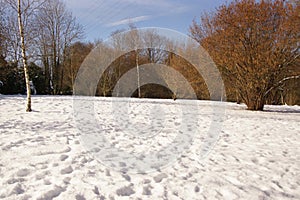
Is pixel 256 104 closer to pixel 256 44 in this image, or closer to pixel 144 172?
pixel 256 44

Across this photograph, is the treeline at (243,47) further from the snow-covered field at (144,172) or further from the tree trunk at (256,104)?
the snow-covered field at (144,172)

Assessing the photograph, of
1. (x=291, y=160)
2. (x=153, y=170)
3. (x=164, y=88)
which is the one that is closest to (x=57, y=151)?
(x=153, y=170)

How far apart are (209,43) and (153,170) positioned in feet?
33.7

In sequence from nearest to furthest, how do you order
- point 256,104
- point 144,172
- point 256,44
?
point 144,172, point 256,44, point 256,104

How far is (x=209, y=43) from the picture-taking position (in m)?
12.0

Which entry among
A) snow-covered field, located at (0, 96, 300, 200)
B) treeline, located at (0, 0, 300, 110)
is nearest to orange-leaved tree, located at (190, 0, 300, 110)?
treeline, located at (0, 0, 300, 110)

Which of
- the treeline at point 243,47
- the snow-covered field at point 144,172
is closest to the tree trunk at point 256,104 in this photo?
the treeline at point 243,47

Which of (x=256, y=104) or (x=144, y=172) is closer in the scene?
(x=144, y=172)

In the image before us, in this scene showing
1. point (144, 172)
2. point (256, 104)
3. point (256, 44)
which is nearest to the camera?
point (144, 172)

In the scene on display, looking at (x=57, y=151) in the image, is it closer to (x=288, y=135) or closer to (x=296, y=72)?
(x=288, y=135)

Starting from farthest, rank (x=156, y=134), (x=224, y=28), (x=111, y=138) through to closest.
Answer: (x=224, y=28) → (x=156, y=134) → (x=111, y=138)

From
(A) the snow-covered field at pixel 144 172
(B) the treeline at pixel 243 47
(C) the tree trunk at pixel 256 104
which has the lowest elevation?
(A) the snow-covered field at pixel 144 172

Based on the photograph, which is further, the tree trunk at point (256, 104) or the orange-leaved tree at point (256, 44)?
the tree trunk at point (256, 104)

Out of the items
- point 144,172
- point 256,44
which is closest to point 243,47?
point 256,44
